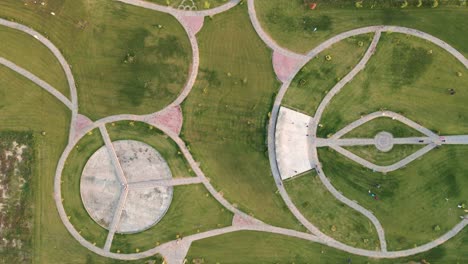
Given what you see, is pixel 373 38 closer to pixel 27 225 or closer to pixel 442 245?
pixel 442 245

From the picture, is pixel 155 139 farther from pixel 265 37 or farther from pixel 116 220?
pixel 265 37

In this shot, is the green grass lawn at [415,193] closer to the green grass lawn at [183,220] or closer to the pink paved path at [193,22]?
the green grass lawn at [183,220]

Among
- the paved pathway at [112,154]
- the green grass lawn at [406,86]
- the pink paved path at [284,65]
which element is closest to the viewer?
the green grass lawn at [406,86]

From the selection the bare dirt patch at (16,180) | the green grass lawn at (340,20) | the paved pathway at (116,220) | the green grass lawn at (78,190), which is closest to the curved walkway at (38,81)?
the green grass lawn at (78,190)

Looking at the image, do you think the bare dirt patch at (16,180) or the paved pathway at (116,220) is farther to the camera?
the bare dirt patch at (16,180)

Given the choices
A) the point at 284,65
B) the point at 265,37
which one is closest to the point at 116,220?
the point at 284,65
